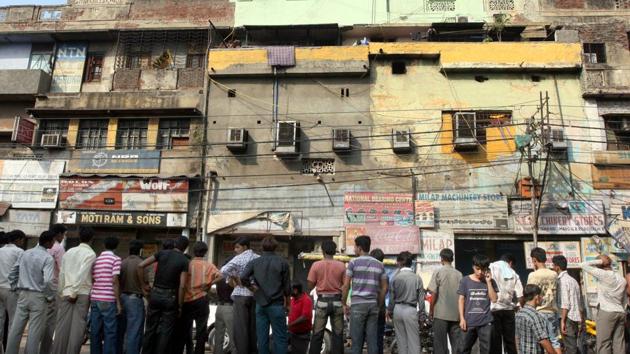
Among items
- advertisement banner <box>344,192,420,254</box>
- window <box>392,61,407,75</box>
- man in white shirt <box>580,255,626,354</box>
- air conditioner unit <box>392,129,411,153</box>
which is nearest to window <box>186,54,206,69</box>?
window <box>392,61,407,75</box>

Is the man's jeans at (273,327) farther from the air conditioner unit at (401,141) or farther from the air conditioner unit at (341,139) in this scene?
the air conditioner unit at (401,141)

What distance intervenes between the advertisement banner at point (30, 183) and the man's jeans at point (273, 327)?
14211mm

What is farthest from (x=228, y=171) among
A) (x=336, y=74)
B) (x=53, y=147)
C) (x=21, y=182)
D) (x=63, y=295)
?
(x=63, y=295)

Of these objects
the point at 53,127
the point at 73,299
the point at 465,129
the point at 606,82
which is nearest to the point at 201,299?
the point at 73,299

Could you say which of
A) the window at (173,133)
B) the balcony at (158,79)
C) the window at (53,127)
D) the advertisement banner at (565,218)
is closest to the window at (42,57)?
the window at (53,127)

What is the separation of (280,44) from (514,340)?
15.7m

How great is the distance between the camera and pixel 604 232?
16109 mm

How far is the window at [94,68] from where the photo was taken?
20.2 metres

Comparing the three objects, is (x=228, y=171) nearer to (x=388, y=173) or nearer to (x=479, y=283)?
(x=388, y=173)

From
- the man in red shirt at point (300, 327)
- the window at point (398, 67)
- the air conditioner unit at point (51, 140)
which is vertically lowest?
the man in red shirt at point (300, 327)

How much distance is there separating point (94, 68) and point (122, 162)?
200 inches

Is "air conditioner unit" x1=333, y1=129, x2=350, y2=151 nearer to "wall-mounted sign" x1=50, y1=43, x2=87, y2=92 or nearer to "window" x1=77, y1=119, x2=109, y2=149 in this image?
"window" x1=77, y1=119, x2=109, y2=149

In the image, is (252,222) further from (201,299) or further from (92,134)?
(201,299)

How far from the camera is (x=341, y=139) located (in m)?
17.4
